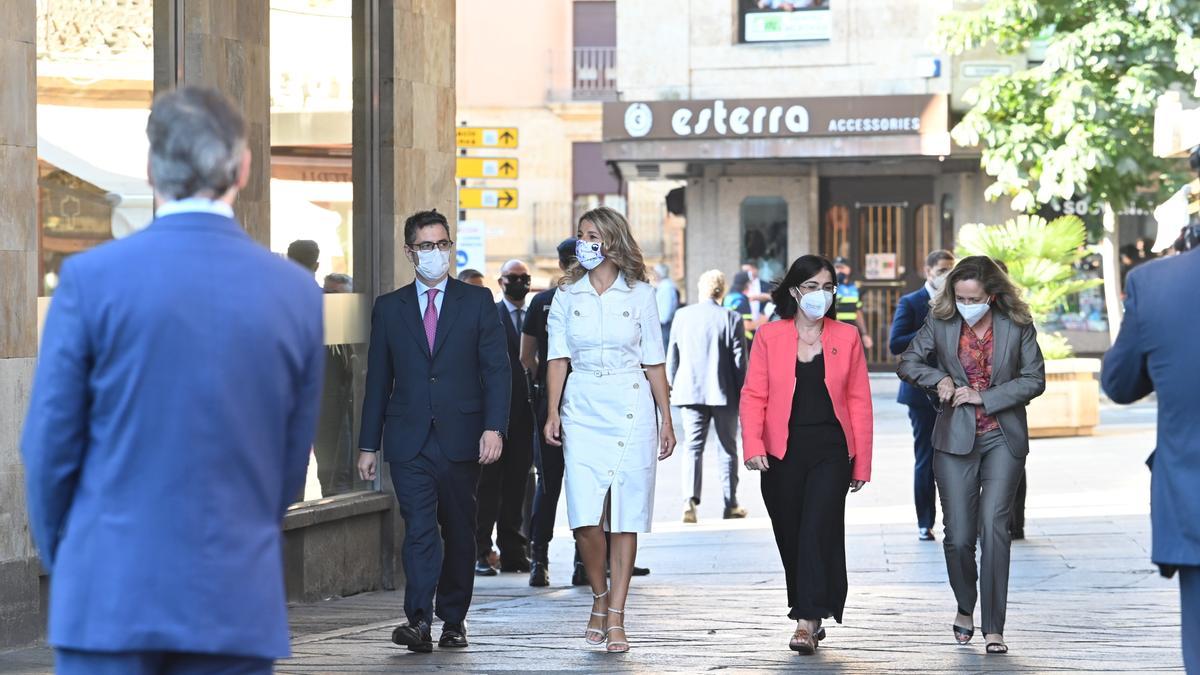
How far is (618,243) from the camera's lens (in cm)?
838

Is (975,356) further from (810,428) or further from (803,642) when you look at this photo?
(803,642)

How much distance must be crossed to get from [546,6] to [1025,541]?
37651 mm

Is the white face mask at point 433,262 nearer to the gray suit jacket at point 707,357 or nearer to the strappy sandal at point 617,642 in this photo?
the strappy sandal at point 617,642

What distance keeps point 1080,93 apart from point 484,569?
563 inches

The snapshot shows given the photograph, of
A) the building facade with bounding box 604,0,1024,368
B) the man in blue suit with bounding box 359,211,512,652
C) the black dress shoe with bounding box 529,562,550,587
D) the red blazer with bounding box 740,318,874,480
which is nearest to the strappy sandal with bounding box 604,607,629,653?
the man in blue suit with bounding box 359,211,512,652

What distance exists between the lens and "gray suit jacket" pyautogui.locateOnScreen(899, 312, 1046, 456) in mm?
8227

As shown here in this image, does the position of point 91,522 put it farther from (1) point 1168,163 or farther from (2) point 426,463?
(1) point 1168,163

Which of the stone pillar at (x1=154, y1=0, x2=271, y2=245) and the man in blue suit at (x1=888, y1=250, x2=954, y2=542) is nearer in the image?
the stone pillar at (x1=154, y1=0, x2=271, y2=245)

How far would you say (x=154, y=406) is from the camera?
Answer: 3.64m

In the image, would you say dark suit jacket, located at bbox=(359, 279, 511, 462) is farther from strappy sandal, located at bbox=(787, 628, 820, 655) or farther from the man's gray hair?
the man's gray hair

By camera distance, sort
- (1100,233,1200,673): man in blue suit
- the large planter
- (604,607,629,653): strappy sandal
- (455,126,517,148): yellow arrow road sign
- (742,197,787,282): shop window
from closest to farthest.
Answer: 1. (1100,233,1200,673): man in blue suit
2. (604,607,629,653): strappy sandal
3. the large planter
4. (455,126,517,148): yellow arrow road sign
5. (742,197,787,282): shop window

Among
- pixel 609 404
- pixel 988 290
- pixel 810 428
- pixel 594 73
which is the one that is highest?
pixel 594 73

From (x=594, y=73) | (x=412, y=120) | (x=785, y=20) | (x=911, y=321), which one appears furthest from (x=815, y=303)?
(x=594, y=73)

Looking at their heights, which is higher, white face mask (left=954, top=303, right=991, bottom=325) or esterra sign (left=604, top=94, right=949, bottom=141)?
esterra sign (left=604, top=94, right=949, bottom=141)
